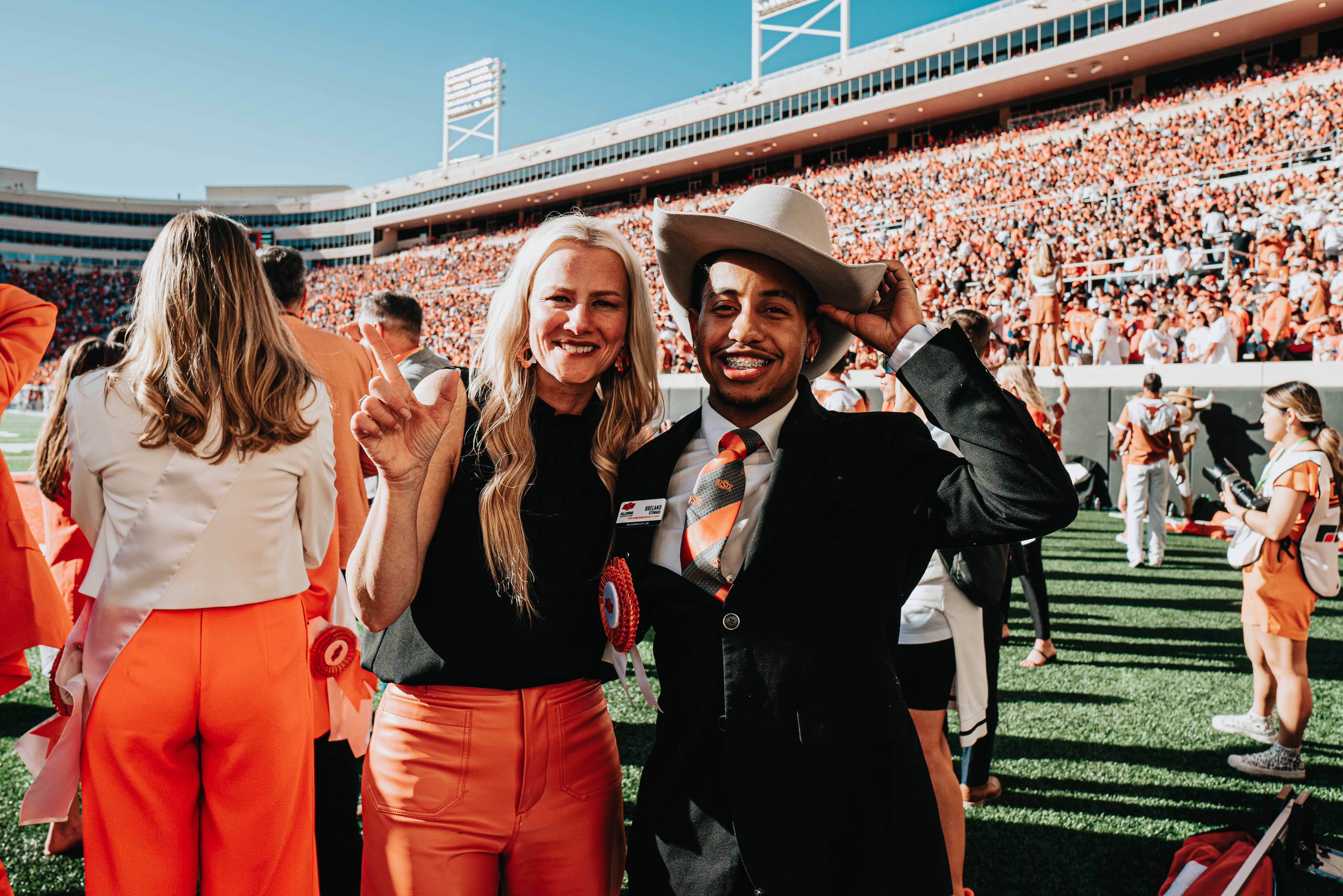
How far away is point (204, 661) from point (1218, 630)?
6852mm

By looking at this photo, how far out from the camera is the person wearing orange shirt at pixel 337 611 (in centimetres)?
221

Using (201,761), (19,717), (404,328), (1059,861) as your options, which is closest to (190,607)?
(201,761)

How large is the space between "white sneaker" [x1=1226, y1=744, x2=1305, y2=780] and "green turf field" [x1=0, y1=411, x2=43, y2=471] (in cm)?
1223

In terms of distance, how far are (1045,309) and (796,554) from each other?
12.6 m

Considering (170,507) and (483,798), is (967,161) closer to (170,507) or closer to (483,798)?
(170,507)

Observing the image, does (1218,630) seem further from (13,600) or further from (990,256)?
(990,256)

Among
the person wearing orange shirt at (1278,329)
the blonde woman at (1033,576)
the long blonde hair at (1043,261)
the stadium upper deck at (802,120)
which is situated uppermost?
the stadium upper deck at (802,120)

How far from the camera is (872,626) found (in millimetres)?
1495

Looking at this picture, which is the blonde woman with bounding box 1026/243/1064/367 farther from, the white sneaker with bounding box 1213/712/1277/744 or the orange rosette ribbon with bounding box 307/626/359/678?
the orange rosette ribbon with bounding box 307/626/359/678

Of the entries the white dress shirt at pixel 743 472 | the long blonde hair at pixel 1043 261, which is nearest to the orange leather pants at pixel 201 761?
the white dress shirt at pixel 743 472

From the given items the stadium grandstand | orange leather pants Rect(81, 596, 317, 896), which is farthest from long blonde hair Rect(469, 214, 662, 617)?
the stadium grandstand

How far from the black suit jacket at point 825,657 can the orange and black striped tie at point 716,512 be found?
3cm

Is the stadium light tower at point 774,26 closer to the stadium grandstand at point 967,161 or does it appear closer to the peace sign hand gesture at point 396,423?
the stadium grandstand at point 967,161

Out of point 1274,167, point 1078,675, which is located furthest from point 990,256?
point 1078,675
